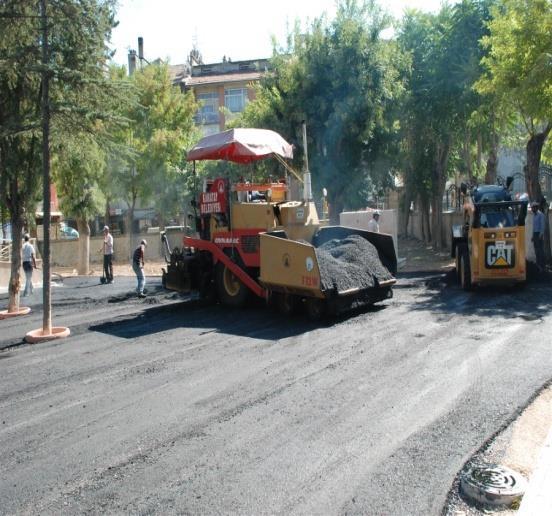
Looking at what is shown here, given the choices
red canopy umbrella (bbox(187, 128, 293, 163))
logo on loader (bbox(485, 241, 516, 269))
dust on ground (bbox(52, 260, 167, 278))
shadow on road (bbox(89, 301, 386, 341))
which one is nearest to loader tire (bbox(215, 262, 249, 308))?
shadow on road (bbox(89, 301, 386, 341))

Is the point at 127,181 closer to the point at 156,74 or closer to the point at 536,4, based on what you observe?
the point at 156,74

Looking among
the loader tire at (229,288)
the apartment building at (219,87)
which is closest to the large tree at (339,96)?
the loader tire at (229,288)

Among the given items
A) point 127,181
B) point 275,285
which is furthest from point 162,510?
point 127,181

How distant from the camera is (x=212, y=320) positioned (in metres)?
12.1

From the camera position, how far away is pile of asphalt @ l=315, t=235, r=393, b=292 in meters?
11.1

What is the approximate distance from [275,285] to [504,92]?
896cm

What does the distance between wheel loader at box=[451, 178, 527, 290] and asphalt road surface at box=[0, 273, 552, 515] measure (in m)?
1.94

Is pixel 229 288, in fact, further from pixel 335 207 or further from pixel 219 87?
pixel 219 87

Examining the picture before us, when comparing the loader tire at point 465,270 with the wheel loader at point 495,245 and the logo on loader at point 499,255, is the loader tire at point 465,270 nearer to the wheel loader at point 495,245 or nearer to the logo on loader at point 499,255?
the wheel loader at point 495,245

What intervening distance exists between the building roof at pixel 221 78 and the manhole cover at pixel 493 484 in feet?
160

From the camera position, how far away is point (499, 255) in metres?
13.6

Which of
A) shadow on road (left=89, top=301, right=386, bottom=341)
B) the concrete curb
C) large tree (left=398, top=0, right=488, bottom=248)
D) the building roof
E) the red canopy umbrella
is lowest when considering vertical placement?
the concrete curb

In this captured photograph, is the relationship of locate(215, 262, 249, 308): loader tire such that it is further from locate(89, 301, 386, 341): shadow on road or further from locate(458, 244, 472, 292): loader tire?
locate(458, 244, 472, 292): loader tire

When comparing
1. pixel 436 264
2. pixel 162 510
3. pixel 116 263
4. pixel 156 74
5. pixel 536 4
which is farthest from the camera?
pixel 156 74
